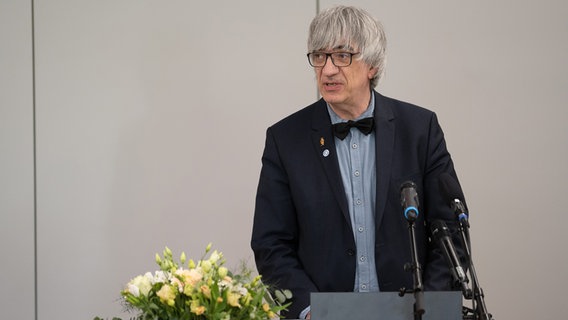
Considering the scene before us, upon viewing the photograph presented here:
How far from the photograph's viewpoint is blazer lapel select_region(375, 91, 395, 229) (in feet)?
10.6

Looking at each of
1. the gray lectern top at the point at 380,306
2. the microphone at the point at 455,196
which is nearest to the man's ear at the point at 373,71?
the microphone at the point at 455,196

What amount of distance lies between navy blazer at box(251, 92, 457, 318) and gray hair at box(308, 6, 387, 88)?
27 cm

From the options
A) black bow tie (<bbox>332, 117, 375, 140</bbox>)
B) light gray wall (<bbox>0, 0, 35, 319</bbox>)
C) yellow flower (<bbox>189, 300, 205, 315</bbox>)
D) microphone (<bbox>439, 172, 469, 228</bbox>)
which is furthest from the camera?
light gray wall (<bbox>0, 0, 35, 319</bbox>)

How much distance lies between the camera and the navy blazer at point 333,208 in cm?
323

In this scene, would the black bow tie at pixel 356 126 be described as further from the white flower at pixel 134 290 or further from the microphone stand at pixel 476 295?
the white flower at pixel 134 290

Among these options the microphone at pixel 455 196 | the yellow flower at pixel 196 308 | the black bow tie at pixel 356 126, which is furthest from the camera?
the black bow tie at pixel 356 126

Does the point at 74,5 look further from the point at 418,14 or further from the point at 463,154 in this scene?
the point at 463,154

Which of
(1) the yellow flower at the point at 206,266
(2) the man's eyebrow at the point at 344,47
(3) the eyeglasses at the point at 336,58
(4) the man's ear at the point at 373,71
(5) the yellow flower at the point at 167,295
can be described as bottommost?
(5) the yellow flower at the point at 167,295

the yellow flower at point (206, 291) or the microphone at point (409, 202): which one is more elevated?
A: the microphone at point (409, 202)

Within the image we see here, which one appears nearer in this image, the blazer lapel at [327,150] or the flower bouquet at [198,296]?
the flower bouquet at [198,296]

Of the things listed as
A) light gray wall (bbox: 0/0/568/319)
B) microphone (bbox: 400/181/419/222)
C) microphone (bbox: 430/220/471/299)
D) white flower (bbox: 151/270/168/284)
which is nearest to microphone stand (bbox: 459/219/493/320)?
microphone (bbox: 430/220/471/299)

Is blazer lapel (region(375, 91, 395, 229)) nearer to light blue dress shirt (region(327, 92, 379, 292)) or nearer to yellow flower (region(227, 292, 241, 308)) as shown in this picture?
light blue dress shirt (region(327, 92, 379, 292))

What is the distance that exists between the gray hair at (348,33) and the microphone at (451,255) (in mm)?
968

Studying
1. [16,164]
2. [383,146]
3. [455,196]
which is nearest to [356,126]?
[383,146]
